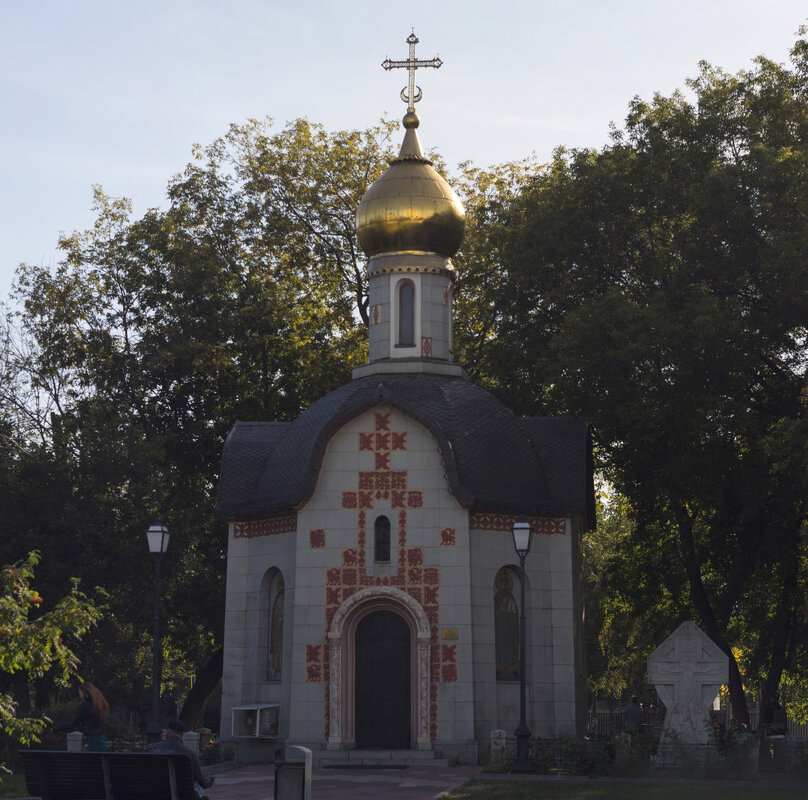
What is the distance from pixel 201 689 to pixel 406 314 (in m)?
15.8

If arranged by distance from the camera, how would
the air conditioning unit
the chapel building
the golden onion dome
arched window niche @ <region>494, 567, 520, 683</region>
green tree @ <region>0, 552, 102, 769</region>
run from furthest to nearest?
the golden onion dome → arched window niche @ <region>494, 567, 520, 683</region> → the air conditioning unit → the chapel building → green tree @ <region>0, 552, 102, 769</region>

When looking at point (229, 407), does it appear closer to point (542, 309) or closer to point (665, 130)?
point (542, 309)

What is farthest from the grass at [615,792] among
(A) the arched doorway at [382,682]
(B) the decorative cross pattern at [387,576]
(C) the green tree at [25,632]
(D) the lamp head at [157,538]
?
(D) the lamp head at [157,538]

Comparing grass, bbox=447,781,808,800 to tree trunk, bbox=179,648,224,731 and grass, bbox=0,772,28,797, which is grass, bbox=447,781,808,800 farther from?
tree trunk, bbox=179,648,224,731

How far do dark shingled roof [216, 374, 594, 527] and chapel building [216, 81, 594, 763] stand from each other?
0.05 meters

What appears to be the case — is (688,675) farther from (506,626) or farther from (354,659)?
(354,659)

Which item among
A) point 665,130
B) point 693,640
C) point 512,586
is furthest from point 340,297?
point 693,640

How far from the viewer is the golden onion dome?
3014 cm

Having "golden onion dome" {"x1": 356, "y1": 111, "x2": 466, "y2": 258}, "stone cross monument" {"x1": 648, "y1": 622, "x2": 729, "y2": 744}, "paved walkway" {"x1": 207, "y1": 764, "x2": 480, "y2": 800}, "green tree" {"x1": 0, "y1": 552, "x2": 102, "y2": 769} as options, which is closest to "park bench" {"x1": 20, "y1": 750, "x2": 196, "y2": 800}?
"green tree" {"x1": 0, "y1": 552, "x2": 102, "y2": 769}

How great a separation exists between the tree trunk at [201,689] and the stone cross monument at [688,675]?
1866cm

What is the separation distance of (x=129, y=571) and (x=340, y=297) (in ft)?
37.5

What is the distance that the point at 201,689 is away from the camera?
39406 millimetres

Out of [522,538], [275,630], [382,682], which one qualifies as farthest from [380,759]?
[522,538]

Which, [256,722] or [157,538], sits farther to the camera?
[256,722]
